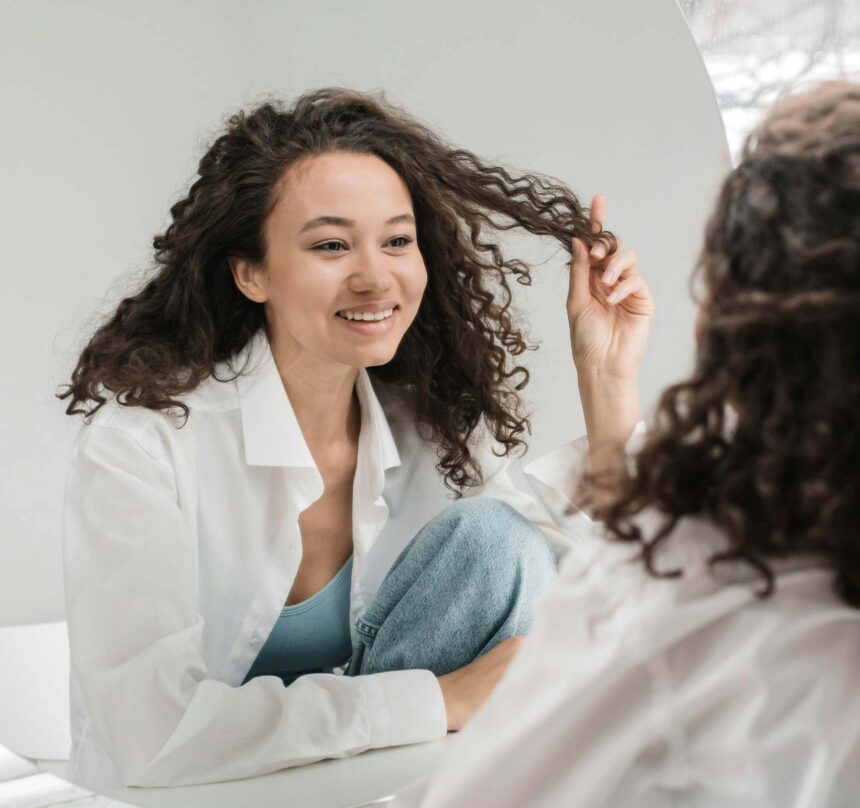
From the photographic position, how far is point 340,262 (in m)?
1.20

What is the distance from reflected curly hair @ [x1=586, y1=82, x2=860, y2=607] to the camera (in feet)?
1.69

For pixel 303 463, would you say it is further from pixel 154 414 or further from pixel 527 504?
pixel 527 504

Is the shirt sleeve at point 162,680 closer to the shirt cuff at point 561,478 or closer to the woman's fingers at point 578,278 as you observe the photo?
the shirt cuff at point 561,478

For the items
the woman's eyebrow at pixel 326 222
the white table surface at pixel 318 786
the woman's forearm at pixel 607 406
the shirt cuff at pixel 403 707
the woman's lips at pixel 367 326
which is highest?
the woman's eyebrow at pixel 326 222

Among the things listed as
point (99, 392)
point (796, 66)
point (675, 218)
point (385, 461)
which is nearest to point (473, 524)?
point (385, 461)

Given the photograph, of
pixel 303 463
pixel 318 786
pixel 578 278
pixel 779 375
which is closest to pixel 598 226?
pixel 578 278

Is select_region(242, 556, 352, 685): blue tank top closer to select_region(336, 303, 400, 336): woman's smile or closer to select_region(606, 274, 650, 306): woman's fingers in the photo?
select_region(336, 303, 400, 336): woman's smile

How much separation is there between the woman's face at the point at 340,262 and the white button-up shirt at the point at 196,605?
0.25 ft

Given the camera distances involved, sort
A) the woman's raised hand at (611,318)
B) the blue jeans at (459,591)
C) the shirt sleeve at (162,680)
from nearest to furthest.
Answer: the shirt sleeve at (162,680), the blue jeans at (459,591), the woman's raised hand at (611,318)

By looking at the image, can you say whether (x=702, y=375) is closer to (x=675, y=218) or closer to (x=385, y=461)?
(x=385, y=461)

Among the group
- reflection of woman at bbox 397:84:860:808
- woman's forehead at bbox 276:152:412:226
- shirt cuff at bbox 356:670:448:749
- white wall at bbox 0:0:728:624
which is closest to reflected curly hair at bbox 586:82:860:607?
reflection of woman at bbox 397:84:860:808

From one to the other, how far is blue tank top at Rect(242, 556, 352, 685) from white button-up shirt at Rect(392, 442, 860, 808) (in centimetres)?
72

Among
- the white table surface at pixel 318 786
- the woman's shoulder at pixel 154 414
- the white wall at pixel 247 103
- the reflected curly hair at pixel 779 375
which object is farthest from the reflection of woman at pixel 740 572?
the white wall at pixel 247 103

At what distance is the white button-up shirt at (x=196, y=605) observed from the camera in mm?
1062
